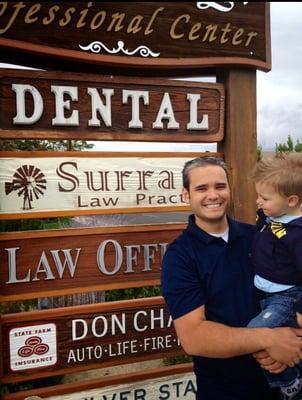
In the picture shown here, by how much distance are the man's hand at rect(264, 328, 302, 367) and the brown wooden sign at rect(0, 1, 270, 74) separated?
1826mm

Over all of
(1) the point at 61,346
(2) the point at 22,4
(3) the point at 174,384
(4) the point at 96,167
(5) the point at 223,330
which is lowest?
(3) the point at 174,384

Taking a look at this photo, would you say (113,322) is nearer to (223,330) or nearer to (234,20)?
(223,330)

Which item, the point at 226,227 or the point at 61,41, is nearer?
the point at 226,227

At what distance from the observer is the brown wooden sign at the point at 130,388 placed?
2.70 meters

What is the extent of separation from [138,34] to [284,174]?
1.47 meters

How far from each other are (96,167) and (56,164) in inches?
9.8

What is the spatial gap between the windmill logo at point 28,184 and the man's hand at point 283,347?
1.57m

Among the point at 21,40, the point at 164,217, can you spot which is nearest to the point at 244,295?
the point at 21,40

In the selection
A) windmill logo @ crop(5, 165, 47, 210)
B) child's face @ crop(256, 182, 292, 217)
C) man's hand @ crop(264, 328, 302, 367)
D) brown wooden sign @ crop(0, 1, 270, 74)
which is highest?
brown wooden sign @ crop(0, 1, 270, 74)

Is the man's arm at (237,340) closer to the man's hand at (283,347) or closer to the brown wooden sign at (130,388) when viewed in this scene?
the man's hand at (283,347)

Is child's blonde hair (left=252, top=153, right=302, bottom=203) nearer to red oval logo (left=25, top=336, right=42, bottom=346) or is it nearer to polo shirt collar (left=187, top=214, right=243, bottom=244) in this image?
polo shirt collar (left=187, top=214, right=243, bottom=244)

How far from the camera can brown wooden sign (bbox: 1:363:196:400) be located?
8.86 ft

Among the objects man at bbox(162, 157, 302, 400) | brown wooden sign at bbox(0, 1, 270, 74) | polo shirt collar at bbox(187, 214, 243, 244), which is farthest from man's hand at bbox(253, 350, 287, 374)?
brown wooden sign at bbox(0, 1, 270, 74)

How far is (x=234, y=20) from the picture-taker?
9.80 feet
